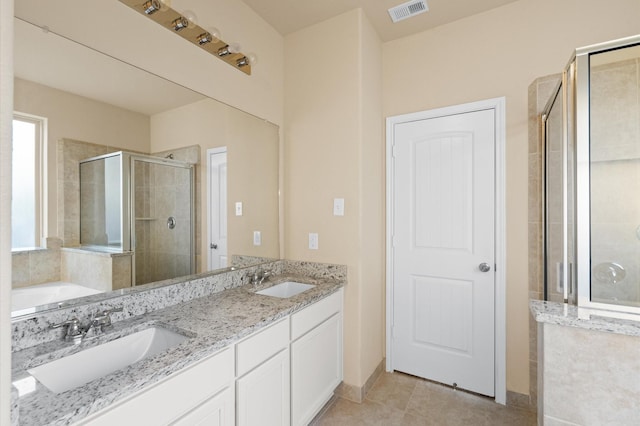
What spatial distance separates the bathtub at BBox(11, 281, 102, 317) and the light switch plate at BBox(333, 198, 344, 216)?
1.49m

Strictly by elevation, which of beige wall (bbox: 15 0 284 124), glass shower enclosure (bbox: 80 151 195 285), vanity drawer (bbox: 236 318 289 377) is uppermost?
beige wall (bbox: 15 0 284 124)

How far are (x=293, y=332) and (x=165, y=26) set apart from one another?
174 cm

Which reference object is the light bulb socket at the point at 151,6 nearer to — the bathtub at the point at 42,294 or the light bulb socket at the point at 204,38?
the light bulb socket at the point at 204,38

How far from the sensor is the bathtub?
43.6 inches

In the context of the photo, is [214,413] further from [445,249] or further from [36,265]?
[445,249]

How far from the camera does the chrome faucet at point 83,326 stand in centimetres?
113

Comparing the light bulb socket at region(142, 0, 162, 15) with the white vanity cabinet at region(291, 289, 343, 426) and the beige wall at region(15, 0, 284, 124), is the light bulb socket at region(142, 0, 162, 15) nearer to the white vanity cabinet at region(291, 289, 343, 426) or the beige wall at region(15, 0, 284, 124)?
the beige wall at region(15, 0, 284, 124)

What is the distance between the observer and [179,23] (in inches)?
59.8

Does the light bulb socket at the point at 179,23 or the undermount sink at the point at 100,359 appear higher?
the light bulb socket at the point at 179,23

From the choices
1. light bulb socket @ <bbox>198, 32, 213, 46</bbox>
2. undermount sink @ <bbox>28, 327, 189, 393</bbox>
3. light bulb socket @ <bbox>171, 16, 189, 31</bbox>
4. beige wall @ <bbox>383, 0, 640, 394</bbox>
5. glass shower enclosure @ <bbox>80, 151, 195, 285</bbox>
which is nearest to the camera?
undermount sink @ <bbox>28, 327, 189, 393</bbox>

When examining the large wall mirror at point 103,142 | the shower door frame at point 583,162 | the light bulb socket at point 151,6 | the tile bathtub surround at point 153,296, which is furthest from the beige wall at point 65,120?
the shower door frame at point 583,162

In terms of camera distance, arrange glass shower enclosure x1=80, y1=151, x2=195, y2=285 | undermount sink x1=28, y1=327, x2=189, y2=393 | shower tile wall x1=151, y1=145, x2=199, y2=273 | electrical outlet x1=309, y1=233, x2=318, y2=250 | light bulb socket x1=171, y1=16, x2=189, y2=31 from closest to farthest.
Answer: undermount sink x1=28, y1=327, x2=189, y2=393, glass shower enclosure x1=80, y1=151, x2=195, y2=285, light bulb socket x1=171, y1=16, x2=189, y2=31, shower tile wall x1=151, y1=145, x2=199, y2=273, electrical outlet x1=309, y1=233, x2=318, y2=250

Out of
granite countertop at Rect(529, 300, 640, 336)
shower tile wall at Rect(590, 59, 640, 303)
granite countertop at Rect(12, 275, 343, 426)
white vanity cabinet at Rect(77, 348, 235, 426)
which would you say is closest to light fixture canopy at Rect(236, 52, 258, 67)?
granite countertop at Rect(12, 275, 343, 426)

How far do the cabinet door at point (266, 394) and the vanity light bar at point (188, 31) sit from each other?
1741 mm
